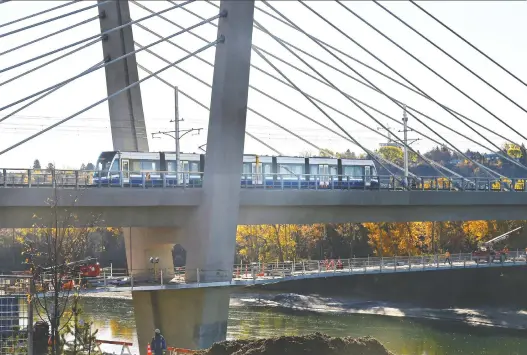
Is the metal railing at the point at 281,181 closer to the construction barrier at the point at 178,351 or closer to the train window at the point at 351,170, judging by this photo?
the train window at the point at 351,170

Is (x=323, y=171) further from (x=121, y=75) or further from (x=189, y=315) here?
(x=189, y=315)

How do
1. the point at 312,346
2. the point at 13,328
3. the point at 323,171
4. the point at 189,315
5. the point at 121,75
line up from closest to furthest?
the point at 312,346, the point at 13,328, the point at 189,315, the point at 121,75, the point at 323,171

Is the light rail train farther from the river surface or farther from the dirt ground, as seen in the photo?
the dirt ground

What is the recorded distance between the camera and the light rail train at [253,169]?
38750 millimetres

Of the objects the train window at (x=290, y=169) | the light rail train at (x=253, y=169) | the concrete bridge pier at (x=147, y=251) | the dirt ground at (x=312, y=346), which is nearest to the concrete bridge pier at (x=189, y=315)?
the concrete bridge pier at (x=147, y=251)

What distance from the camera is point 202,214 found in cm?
3288

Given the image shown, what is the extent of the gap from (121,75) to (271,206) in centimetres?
779

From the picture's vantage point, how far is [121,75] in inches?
1444

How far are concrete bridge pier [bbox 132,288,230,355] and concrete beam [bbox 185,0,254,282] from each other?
2.79 feet

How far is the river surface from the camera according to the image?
162 ft

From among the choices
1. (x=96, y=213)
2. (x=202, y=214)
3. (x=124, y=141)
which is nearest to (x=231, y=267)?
(x=202, y=214)

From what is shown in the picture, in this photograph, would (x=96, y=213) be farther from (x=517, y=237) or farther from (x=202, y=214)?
(x=517, y=237)

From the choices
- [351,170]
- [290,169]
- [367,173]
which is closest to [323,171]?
[351,170]

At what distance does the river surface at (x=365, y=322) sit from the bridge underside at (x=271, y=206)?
7.89 meters
